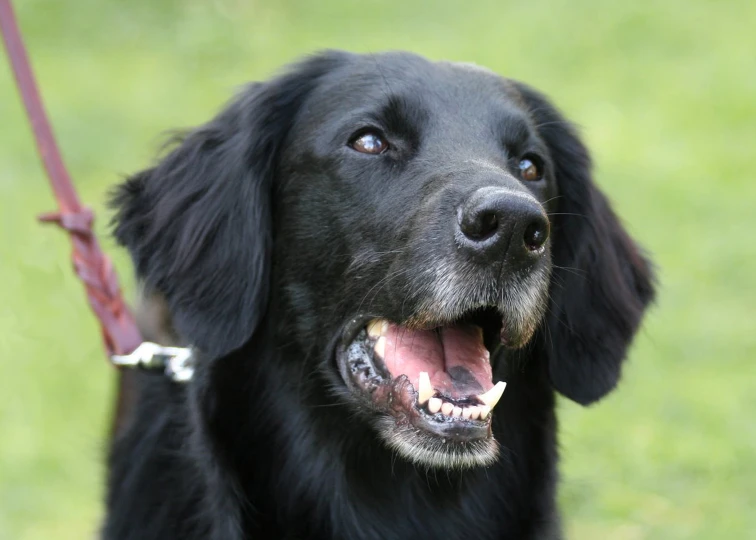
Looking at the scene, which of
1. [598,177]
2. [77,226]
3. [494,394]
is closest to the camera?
[494,394]

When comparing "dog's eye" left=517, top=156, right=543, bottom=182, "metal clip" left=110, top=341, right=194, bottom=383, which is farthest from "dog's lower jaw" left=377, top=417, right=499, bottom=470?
"dog's eye" left=517, top=156, right=543, bottom=182

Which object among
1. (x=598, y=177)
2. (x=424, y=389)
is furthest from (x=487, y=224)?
(x=598, y=177)

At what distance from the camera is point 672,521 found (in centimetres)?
493

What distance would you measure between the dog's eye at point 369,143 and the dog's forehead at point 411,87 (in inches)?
3.3

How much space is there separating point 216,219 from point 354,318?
1.70 feet

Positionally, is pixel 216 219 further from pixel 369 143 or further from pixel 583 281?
pixel 583 281

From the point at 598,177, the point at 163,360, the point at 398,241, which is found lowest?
the point at 598,177

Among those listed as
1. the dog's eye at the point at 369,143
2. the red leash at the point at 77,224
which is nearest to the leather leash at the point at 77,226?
the red leash at the point at 77,224

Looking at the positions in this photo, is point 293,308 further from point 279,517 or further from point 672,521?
point 672,521

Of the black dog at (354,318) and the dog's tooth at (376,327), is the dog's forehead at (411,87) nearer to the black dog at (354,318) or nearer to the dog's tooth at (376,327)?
the black dog at (354,318)

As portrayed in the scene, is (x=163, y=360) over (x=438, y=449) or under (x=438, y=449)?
under

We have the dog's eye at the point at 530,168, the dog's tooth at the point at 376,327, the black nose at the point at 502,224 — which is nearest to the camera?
the black nose at the point at 502,224

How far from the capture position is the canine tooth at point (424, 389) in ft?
8.59

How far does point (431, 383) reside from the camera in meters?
2.71
